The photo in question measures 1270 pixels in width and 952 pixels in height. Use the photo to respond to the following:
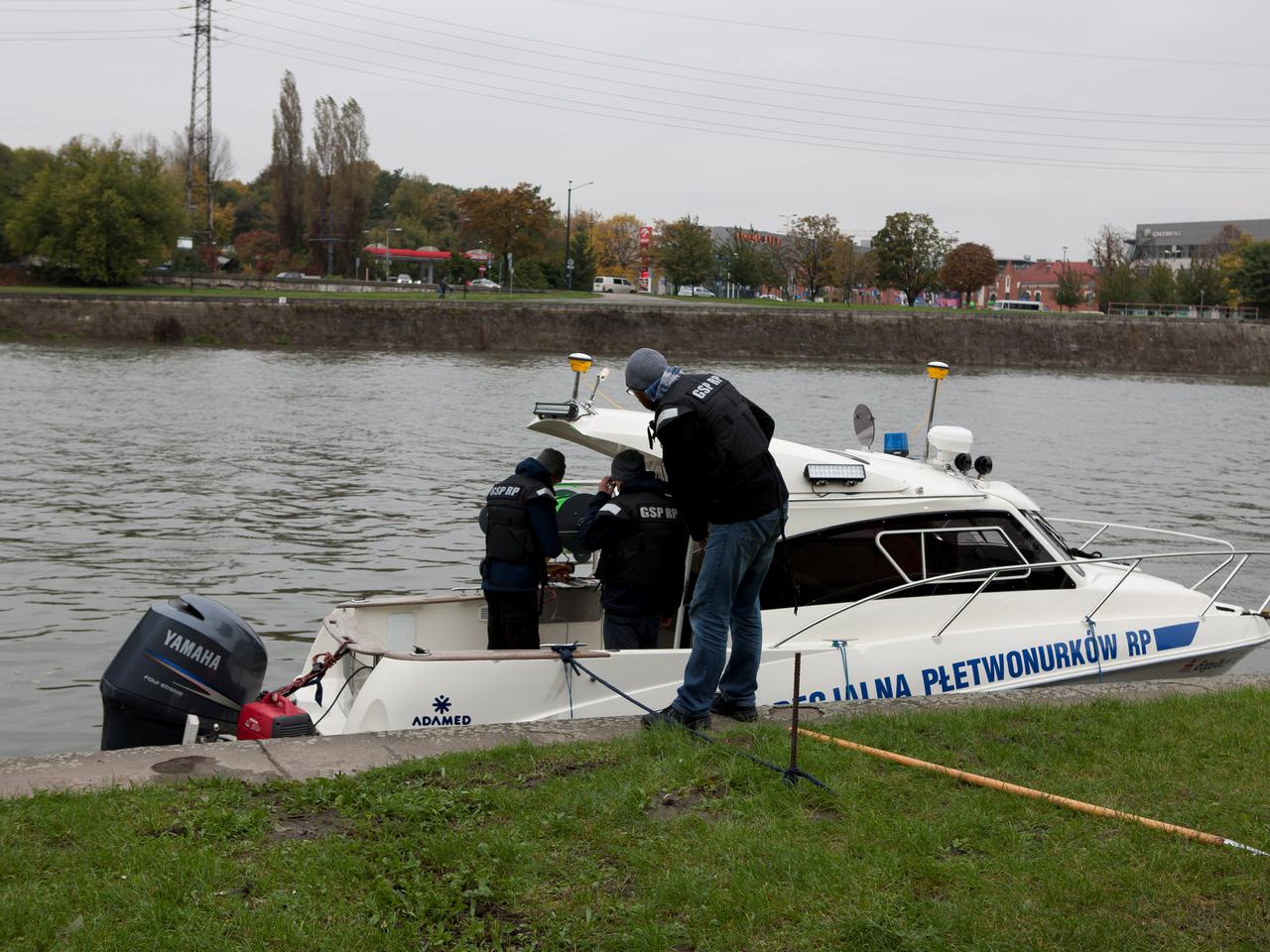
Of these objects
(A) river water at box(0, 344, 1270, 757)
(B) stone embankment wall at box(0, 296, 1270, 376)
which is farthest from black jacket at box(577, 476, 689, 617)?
(B) stone embankment wall at box(0, 296, 1270, 376)

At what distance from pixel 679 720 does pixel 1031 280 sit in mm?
179965

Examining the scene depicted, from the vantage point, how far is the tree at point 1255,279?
9675 centimetres

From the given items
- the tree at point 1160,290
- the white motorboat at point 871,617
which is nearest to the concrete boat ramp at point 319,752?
the white motorboat at point 871,617

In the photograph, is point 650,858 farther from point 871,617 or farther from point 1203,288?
point 1203,288

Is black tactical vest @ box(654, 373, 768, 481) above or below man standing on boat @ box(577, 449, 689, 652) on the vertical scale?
above

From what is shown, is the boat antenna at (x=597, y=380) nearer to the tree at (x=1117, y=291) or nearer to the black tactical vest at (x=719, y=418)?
the black tactical vest at (x=719, y=418)

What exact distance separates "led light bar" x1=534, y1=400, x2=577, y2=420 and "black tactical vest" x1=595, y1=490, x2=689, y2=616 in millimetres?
1105

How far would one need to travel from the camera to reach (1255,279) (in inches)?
3831

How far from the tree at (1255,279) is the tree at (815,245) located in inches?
1336

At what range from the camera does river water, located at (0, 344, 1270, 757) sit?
44.4 ft

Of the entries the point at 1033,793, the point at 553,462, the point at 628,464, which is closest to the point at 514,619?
the point at 553,462

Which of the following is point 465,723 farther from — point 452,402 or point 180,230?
point 180,230

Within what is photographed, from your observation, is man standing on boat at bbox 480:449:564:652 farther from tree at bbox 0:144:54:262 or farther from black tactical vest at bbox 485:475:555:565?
tree at bbox 0:144:54:262

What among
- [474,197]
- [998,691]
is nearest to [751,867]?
[998,691]
